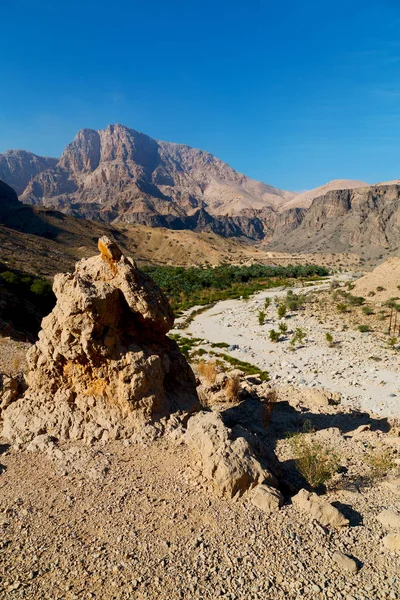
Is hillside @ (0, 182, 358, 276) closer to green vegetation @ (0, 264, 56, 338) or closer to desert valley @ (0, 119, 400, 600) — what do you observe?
green vegetation @ (0, 264, 56, 338)

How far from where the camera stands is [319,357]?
23078 millimetres

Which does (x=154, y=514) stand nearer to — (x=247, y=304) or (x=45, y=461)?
(x=45, y=461)

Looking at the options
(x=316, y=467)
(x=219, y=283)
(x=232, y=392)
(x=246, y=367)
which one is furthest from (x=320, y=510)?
(x=219, y=283)

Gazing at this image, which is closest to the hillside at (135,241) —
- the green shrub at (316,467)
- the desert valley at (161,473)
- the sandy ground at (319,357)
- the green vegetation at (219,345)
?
the sandy ground at (319,357)

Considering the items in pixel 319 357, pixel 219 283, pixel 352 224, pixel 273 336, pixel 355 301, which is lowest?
pixel 319 357

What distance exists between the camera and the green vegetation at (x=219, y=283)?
49.0 metres

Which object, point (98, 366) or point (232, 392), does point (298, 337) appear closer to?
point (232, 392)

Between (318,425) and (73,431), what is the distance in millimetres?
7167

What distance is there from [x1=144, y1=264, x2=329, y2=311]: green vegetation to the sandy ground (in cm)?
1159

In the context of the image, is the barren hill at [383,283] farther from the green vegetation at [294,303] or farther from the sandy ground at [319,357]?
the sandy ground at [319,357]

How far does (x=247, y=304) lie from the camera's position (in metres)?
42.9

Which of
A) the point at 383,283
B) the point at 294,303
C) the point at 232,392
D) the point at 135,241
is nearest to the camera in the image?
the point at 232,392

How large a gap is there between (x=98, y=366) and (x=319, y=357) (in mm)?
17558

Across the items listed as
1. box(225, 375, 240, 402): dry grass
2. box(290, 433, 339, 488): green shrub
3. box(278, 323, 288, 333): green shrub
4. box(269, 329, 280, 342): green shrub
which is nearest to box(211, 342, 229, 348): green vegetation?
box(269, 329, 280, 342): green shrub
